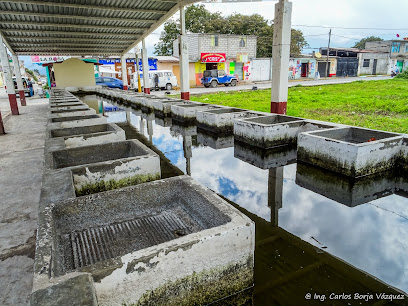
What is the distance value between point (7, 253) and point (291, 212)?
135 inches

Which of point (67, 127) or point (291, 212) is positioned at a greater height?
point (67, 127)

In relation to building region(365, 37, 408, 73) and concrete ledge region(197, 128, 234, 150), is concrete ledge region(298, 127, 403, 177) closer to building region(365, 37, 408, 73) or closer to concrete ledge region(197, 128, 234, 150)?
concrete ledge region(197, 128, 234, 150)

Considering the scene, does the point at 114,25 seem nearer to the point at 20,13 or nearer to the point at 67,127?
the point at 20,13

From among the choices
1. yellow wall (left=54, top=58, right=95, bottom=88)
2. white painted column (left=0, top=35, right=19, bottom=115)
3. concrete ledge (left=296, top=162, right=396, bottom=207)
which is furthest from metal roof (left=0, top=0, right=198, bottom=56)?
concrete ledge (left=296, top=162, right=396, bottom=207)

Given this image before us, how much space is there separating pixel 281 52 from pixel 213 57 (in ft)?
82.0

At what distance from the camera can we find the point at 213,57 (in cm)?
3212

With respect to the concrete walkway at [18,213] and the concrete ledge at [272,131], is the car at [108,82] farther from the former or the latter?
the concrete ledge at [272,131]

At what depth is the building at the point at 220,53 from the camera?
31.5 m

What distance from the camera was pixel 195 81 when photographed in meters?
32.8

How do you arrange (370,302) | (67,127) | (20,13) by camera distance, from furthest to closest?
(20,13), (67,127), (370,302)

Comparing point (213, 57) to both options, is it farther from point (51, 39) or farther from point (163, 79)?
point (51, 39)

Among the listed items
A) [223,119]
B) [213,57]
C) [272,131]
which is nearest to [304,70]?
[213,57]

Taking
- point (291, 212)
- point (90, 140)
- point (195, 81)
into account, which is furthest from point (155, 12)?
point (195, 81)

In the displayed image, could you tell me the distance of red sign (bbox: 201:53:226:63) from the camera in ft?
104
